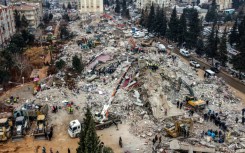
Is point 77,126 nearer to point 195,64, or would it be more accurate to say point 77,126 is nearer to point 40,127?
point 40,127

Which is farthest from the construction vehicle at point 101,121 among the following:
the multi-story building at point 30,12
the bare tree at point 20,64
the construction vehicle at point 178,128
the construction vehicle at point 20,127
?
the multi-story building at point 30,12

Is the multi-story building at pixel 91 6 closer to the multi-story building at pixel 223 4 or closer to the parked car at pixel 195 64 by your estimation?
the multi-story building at pixel 223 4

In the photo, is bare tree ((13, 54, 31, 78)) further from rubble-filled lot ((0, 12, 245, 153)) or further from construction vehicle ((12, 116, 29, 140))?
construction vehicle ((12, 116, 29, 140))

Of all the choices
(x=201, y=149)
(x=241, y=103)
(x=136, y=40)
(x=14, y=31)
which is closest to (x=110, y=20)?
(x=136, y=40)

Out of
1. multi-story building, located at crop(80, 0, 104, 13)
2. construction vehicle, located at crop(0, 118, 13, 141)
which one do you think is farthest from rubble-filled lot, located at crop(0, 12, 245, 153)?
multi-story building, located at crop(80, 0, 104, 13)

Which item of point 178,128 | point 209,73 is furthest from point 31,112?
point 209,73

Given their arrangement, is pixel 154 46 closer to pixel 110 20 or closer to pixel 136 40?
pixel 136 40
